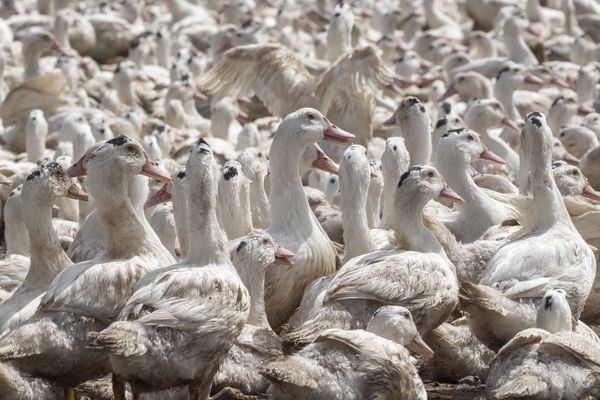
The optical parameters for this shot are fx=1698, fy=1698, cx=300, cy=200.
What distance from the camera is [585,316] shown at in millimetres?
11242

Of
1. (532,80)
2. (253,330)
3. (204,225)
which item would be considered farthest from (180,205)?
(532,80)

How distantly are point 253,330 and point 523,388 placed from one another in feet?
5.78

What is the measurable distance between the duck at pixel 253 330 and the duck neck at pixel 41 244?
106cm

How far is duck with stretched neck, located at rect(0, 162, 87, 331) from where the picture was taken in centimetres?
980

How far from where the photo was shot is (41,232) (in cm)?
998

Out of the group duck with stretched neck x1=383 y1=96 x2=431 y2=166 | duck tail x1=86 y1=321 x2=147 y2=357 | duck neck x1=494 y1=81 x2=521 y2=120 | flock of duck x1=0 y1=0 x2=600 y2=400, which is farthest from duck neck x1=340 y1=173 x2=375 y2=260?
duck neck x1=494 y1=81 x2=521 y2=120

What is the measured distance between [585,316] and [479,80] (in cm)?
835

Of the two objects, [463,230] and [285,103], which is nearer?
[463,230]

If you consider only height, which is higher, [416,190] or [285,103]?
[416,190]

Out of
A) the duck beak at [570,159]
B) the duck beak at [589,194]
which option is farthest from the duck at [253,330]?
the duck beak at [570,159]

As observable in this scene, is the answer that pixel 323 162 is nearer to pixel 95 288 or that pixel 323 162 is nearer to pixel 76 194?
pixel 76 194

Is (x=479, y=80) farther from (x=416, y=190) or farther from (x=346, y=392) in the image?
(x=346, y=392)

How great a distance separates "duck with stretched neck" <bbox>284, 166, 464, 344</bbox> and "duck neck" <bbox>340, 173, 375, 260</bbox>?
589 mm

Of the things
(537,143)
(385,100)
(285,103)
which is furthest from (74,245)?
(385,100)
